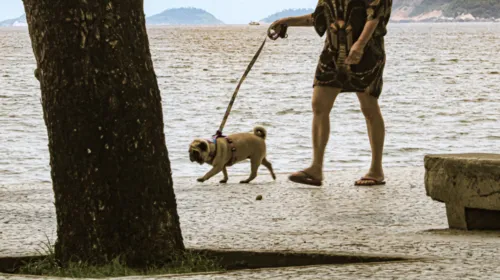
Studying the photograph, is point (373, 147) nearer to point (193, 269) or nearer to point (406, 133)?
point (193, 269)

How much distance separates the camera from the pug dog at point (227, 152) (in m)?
10.5

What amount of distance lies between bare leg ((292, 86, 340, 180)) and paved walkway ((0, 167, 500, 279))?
18 cm

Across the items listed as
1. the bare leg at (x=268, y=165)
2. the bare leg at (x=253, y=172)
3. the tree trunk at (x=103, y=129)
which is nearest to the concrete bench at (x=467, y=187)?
the tree trunk at (x=103, y=129)

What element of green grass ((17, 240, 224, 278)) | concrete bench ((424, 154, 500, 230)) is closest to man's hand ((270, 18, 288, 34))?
concrete bench ((424, 154, 500, 230))

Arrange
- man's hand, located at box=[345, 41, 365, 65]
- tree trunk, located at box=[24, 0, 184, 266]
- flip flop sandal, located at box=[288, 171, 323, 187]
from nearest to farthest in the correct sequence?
1. tree trunk, located at box=[24, 0, 184, 266]
2. man's hand, located at box=[345, 41, 365, 65]
3. flip flop sandal, located at box=[288, 171, 323, 187]

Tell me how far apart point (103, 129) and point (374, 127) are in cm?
434

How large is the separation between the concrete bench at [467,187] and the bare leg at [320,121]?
2272mm

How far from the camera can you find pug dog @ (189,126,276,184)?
10.5 m

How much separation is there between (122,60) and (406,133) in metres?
12.4

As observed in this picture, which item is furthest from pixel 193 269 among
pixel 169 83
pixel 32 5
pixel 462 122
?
pixel 169 83

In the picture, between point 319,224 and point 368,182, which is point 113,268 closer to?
point 319,224

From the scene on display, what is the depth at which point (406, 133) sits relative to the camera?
58.6 feet

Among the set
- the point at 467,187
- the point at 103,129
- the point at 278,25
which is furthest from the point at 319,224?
the point at 278,25

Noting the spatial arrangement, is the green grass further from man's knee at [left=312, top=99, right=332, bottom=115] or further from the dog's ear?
the dog's ear
